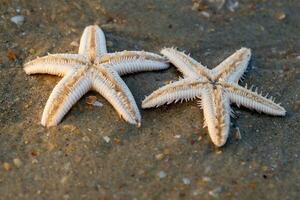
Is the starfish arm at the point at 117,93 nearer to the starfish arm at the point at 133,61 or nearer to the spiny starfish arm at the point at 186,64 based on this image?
the starfish arm at the point at 133,61

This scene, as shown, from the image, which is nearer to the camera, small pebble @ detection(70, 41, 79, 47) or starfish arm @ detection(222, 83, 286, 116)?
starfish arm @ detection(222, 83, 286, 116)

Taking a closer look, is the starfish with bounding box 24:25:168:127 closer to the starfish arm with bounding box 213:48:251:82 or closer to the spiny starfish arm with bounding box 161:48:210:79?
the spiny starfish arm with bounding box 161:48:210:79

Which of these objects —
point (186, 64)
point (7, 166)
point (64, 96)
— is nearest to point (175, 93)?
point (186, 64)

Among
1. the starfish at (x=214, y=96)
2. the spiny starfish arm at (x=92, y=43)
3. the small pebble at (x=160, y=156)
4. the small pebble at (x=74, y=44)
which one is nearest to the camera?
the small pebble at (x=160, y=156)

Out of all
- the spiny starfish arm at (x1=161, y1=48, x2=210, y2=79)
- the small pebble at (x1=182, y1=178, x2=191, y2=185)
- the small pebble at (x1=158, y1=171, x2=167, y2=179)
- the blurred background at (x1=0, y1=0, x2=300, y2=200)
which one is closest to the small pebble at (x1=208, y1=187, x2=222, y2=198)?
the blurred background at (x1=0, y1=0, x2=300, y2=200)

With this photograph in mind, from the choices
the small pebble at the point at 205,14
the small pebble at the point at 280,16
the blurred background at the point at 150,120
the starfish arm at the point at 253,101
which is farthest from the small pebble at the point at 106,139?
the small pebble at the point at 280,16

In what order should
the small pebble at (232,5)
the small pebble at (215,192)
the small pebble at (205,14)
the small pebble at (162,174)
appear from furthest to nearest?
the small pebble at (232,5) < the small pebble at (205,14) < the small pebble at (162,174) < the small pebble at (215,192)

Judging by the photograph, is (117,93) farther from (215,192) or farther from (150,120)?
(215,192)
